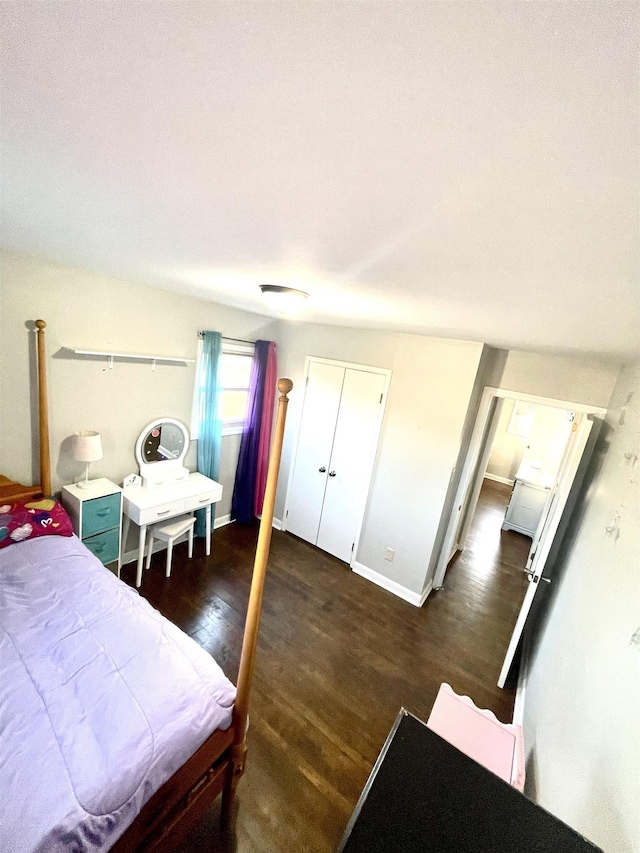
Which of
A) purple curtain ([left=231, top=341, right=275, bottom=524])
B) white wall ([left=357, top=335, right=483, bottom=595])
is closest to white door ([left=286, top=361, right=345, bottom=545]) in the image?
purple curtain ([left=231, top=341, right=275, bottom=524])

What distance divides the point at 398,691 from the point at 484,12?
290 cm

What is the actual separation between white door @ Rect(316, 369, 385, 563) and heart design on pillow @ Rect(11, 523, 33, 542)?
2.37m

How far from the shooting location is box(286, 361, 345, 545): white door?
11.5 ft

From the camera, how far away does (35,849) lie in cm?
99

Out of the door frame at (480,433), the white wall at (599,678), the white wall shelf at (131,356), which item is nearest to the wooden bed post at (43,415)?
the white wall shelf at (131,356)

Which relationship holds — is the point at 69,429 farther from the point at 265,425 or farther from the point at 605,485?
the point at 605,485

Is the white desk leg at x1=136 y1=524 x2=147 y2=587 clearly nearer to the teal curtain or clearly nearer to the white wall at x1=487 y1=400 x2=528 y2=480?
the teal curtain

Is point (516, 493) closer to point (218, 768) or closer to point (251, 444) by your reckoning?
point (251, 444)

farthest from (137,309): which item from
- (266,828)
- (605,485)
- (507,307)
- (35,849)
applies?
(605,485)

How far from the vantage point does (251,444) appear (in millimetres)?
3830

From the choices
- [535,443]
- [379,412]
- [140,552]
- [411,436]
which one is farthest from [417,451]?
[535,443]

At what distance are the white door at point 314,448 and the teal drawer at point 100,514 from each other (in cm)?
175

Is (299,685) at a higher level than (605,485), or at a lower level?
lower

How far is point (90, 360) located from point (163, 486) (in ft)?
3.89
